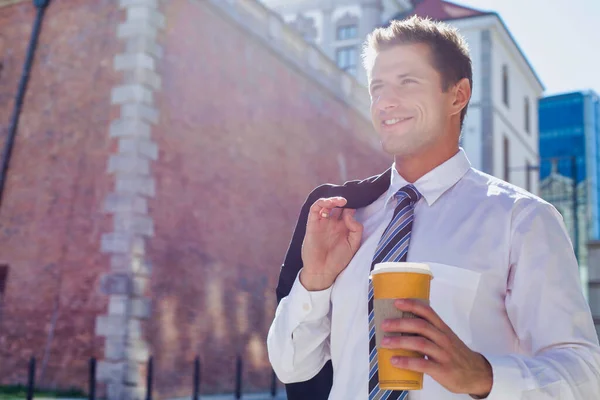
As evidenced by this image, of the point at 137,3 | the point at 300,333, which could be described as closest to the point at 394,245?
the point at 300,333

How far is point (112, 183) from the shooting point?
1133 cm

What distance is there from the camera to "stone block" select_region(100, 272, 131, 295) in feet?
35.7

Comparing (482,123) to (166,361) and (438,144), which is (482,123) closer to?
(166,361)

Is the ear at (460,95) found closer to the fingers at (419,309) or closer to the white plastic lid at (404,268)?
the white plastic lid at (404,268)

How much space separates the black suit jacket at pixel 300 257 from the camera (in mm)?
2379

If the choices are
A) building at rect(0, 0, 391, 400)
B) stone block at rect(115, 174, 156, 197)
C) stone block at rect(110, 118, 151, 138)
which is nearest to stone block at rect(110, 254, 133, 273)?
building at rect(0, 0, 391, 400)

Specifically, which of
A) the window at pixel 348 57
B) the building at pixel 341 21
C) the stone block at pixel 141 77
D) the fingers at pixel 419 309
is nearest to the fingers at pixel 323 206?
the fingers at pixel 419 309

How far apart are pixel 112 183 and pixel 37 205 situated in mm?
1573

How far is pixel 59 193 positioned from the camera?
11.8 m

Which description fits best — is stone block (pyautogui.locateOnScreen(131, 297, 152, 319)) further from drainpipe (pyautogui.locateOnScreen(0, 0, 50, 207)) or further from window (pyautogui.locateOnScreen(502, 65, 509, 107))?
window (pyautogui.locateOnScreen(502, 65, 509, 107))

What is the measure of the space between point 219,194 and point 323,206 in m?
11.1

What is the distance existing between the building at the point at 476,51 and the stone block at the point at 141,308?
1644cm

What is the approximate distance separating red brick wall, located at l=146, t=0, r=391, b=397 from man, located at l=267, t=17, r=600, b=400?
30.6 ft

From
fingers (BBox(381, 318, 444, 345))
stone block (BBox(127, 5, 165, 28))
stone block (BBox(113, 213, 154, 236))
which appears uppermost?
stone block (BBox(127, 5, 165, 28))
